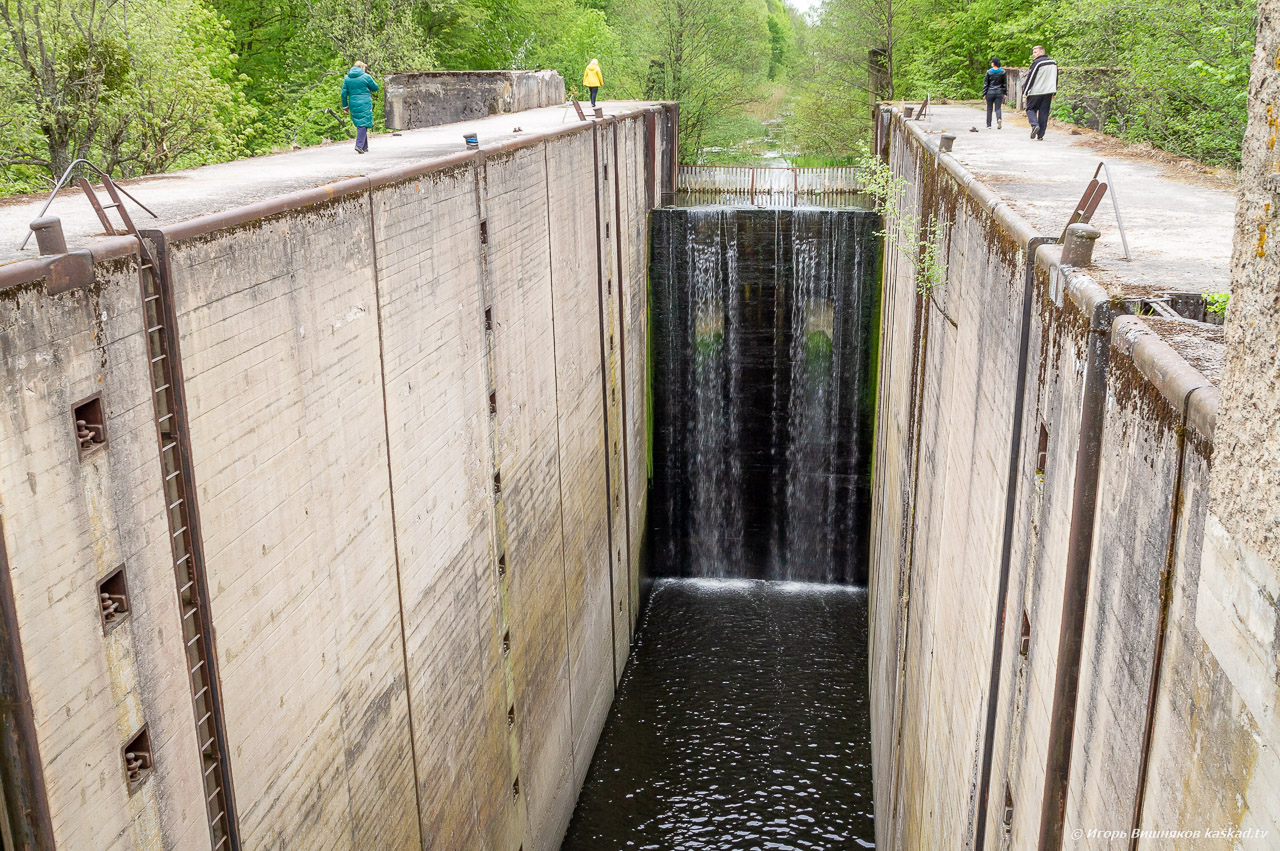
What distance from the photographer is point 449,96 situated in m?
19.3

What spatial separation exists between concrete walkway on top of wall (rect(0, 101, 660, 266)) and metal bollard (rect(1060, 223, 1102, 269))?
14.6ft

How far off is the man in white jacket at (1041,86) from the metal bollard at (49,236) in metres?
12.1

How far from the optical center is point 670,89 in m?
29.8

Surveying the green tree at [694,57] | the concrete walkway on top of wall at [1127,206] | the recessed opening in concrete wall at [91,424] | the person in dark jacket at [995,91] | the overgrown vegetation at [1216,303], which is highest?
the green tree at [694,57]

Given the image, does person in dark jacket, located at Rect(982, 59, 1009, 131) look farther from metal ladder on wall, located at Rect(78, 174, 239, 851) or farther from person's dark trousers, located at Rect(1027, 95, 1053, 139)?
metal ladder on wall, located at Rect(78, 174, 239, 851)

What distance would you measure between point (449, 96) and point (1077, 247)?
1606cm

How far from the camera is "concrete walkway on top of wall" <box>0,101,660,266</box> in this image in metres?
6.11

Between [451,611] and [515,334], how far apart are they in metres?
3.05

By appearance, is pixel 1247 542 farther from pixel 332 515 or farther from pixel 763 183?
pixel 763 183

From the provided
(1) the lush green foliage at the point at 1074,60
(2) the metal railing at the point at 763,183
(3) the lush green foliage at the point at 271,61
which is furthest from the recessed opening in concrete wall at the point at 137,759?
(2) the metal railing at the point at 763,183

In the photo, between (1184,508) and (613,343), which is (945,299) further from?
(613,343)

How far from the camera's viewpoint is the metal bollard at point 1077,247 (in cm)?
507

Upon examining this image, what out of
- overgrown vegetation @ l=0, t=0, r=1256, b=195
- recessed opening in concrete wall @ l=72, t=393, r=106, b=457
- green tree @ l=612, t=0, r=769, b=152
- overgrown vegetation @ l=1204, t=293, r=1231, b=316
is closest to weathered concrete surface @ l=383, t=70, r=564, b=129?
overgrown vegetation @ l=0, t=0, r=1256, b=195

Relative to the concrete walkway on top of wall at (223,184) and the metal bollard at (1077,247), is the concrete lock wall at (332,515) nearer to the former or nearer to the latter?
the concrete walkway on top of wall at (223,184)
